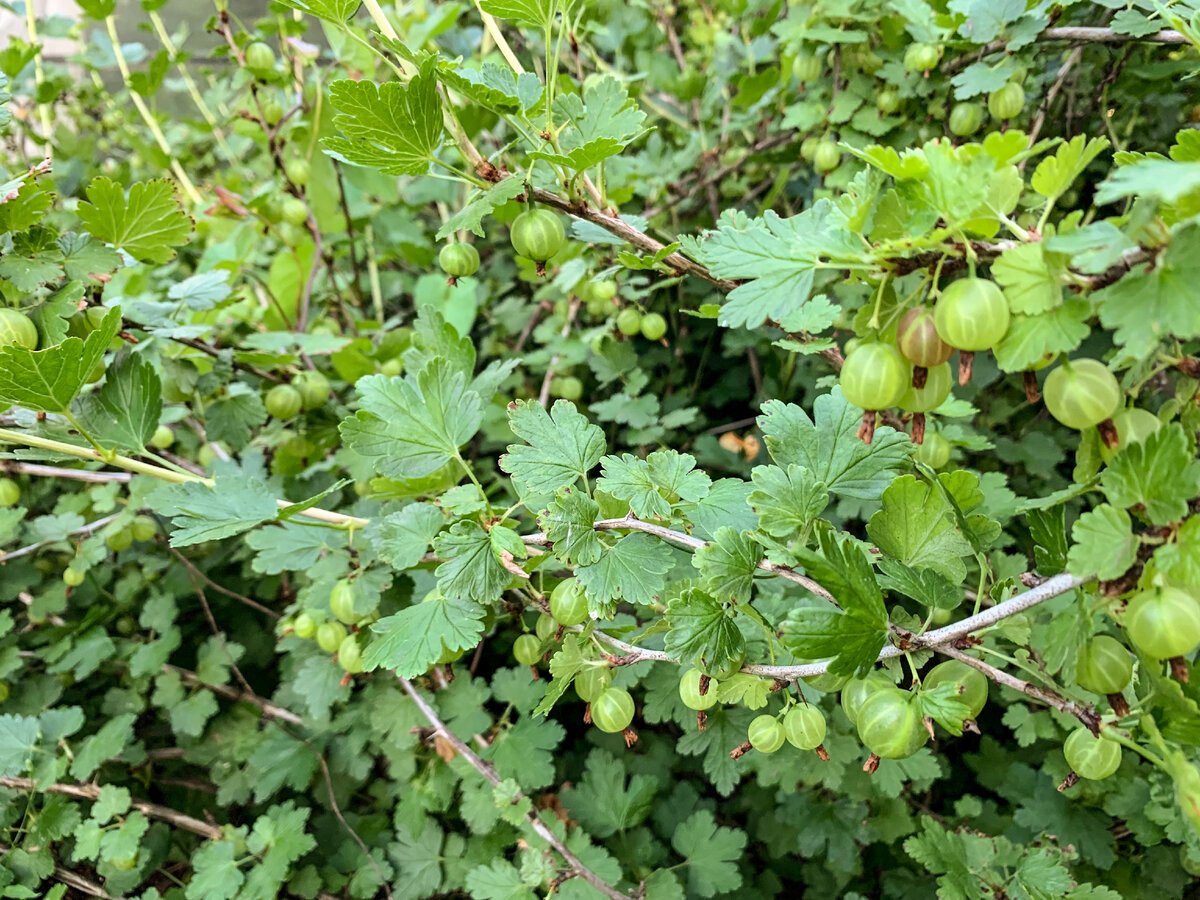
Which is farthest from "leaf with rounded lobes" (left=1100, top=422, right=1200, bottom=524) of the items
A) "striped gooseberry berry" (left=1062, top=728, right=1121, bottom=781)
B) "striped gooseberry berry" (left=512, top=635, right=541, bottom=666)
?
"striped gooseberry berry" (left=512, top=635, right=541, bottom=666)

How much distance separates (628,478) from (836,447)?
0.19m

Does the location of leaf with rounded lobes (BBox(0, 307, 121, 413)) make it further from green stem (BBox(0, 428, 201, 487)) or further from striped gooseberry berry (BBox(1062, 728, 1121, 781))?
striped gooseberry berry (BBox(1062, 728, 1121, 781))

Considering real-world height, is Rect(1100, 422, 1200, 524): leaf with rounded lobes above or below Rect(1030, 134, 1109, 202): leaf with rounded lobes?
below

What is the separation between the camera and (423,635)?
647 millimetres

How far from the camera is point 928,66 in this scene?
1.00m

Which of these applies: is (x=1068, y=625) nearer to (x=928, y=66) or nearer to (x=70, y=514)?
(x=928, y=66)

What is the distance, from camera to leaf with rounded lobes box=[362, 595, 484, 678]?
0.62 m

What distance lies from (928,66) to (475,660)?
1.13 metres

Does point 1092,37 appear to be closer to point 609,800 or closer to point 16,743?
point 609,800

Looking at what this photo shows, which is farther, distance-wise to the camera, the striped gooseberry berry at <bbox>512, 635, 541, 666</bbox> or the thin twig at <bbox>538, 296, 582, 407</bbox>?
the thin twig at <bbox>538, 296, 582, 407</bbox>

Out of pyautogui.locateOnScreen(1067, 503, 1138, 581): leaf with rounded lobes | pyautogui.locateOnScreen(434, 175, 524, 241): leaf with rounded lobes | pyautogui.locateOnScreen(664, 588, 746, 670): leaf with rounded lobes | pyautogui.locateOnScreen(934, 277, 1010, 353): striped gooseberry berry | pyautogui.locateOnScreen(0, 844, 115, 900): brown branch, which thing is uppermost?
pyautogui.locateOnScreen(434, 175, 524, 241): leaf with rounded lobes

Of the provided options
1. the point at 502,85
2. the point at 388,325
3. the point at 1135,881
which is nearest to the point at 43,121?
the point at 388,325

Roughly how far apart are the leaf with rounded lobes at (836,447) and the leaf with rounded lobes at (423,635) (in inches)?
12.8

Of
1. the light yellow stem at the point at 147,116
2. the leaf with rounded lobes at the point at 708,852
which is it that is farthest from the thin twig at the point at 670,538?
the light yellow stem at the point at 147,116
